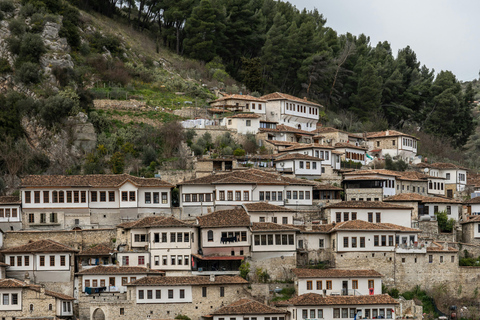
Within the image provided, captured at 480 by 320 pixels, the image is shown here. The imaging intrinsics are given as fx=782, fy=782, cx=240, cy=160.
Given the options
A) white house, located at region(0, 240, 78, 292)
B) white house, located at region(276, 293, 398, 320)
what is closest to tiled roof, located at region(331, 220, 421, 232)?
white house, located at region(276, 293, 398, 320)

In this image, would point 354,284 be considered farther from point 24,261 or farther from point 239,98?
point 239,98

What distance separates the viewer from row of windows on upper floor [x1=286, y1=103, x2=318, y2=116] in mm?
80025

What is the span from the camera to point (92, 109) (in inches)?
2867

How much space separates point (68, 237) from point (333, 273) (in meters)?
18.6

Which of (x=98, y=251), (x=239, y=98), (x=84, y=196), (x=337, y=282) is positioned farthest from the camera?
(x=239, y=98)

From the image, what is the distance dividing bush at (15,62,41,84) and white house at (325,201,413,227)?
30471mm

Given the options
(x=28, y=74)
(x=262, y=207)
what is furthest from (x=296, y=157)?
(x=28, y=74)

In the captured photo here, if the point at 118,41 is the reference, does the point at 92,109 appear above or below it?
below

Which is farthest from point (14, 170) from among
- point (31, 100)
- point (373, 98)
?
point (373, 98)

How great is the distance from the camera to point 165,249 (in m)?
53.3

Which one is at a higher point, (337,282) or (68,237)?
(68,237)

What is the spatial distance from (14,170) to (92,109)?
1192 centimetres

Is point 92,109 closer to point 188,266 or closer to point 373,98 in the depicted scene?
point 188,266

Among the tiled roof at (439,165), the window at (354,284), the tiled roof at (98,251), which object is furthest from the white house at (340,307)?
the tiled roof at (439,165)
